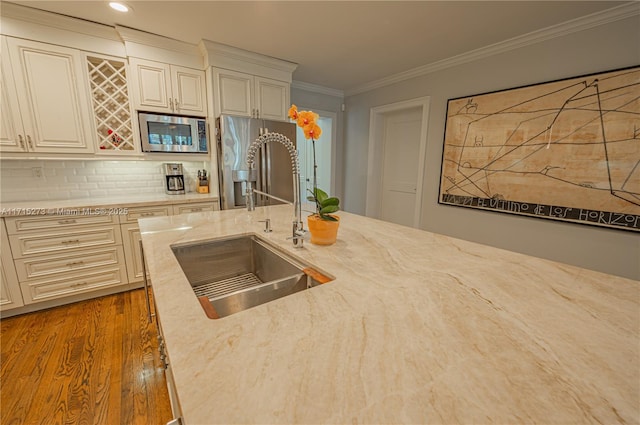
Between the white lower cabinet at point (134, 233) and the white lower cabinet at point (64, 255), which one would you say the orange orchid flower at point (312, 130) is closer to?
the white lower cabinet at point (134, 233)

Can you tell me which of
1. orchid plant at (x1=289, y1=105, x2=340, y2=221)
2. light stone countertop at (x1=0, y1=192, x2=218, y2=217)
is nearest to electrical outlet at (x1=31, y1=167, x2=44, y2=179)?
light stone countertop at (x1=0, y1=192, x2=218, y2=217)

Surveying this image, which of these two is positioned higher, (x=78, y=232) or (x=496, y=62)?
(x=496, y=62)

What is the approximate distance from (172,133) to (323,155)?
96.0 inches

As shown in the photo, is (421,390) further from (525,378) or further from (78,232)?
(78,232)

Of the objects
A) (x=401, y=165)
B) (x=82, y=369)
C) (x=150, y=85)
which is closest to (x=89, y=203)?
(x=150, y=85)

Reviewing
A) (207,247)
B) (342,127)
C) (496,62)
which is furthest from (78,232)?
(496,62)

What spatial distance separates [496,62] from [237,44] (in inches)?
103

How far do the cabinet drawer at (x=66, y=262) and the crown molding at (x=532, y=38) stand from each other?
3.85m

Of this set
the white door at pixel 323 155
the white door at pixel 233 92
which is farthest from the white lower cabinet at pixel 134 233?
the white door at pixel 323 155

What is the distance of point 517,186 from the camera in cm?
245

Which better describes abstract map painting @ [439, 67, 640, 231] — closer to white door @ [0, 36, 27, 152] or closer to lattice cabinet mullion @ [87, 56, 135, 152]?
lattice cabinet mullion @ [87, 56, 135, 152]

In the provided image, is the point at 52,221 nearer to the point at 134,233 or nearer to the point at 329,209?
the point at 134,233

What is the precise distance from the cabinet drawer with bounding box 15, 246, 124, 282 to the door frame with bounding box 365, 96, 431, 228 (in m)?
3.28

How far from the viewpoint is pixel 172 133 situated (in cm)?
268
